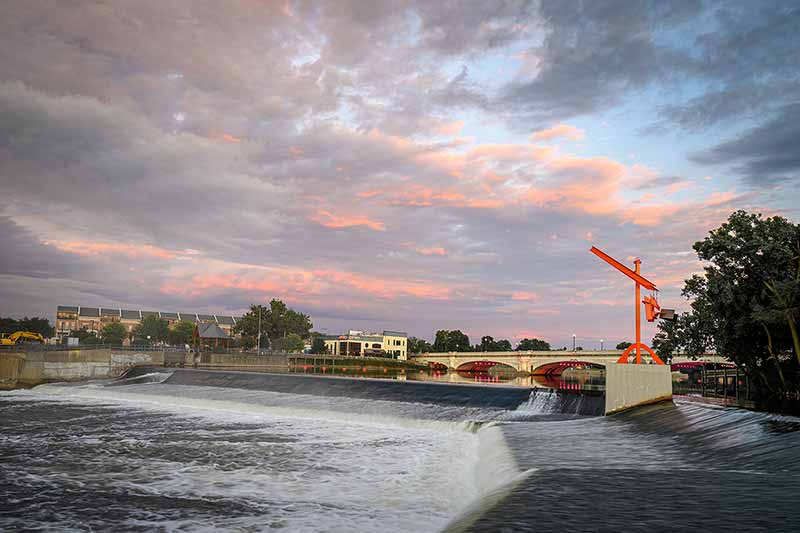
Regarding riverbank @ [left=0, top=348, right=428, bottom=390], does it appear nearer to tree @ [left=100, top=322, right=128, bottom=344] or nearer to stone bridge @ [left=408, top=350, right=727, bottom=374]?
stone bridge @ [left=408, top=350, right=727, bottom=374]

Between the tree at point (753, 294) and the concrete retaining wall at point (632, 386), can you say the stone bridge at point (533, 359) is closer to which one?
the tree at point (753, 294)

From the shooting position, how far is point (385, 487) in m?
13.1

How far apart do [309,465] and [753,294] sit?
103ft

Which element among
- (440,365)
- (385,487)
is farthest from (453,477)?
(440,365)

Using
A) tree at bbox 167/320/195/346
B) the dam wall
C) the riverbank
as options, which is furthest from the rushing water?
tree at bbox 167/320/195/346

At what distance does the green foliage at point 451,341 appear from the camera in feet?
623

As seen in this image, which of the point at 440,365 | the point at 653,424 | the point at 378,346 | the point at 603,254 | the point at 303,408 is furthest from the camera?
the point at 378,346

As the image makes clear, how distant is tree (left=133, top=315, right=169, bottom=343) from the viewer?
18975cm

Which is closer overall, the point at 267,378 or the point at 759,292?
the point at 759,292

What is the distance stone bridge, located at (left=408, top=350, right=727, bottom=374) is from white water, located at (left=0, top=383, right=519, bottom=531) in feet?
218

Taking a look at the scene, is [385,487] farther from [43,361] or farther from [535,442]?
[43,361]

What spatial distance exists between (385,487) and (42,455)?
10.6 m

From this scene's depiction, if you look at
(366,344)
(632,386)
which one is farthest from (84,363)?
(366,344)

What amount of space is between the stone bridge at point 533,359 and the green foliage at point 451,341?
152 ft
